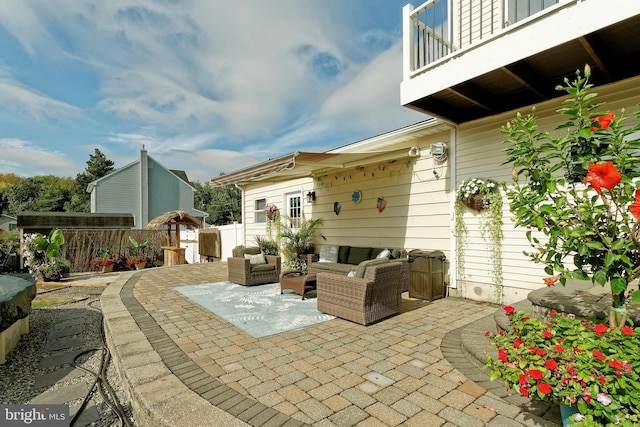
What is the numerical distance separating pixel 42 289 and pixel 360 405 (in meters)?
10.7

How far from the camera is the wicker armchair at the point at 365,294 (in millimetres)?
4160

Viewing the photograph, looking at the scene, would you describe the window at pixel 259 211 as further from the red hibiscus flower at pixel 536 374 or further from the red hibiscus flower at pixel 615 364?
the red hibiscus flower at pixel 615 364

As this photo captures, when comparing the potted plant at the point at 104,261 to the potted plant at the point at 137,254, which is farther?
the potted plant at the point at 137,254

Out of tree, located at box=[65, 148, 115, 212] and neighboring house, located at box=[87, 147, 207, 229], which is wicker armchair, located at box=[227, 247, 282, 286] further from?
tree, located at box=[65, 148, 115, 212]

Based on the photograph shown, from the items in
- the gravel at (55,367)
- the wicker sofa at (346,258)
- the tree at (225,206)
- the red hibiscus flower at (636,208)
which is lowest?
the gravel at (55,367)

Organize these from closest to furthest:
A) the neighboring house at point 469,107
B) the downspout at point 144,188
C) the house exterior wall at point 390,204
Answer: the neighboring house at point 469,107
the house exterior wall at point 390,204
the downspout at point 144,188

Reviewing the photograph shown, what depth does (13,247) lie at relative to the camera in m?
14.3

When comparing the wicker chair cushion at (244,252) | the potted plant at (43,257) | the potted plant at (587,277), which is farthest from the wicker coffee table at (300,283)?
the potted plant at (43,257)

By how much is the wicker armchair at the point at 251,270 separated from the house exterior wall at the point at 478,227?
4.22m

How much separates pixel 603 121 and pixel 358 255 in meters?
5.69

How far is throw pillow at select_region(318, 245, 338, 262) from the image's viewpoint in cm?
785

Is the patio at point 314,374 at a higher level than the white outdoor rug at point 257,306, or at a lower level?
higher

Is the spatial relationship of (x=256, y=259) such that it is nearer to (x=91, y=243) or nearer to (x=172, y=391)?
(x=172, y=391)

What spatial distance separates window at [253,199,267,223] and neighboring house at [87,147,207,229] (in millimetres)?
13624
